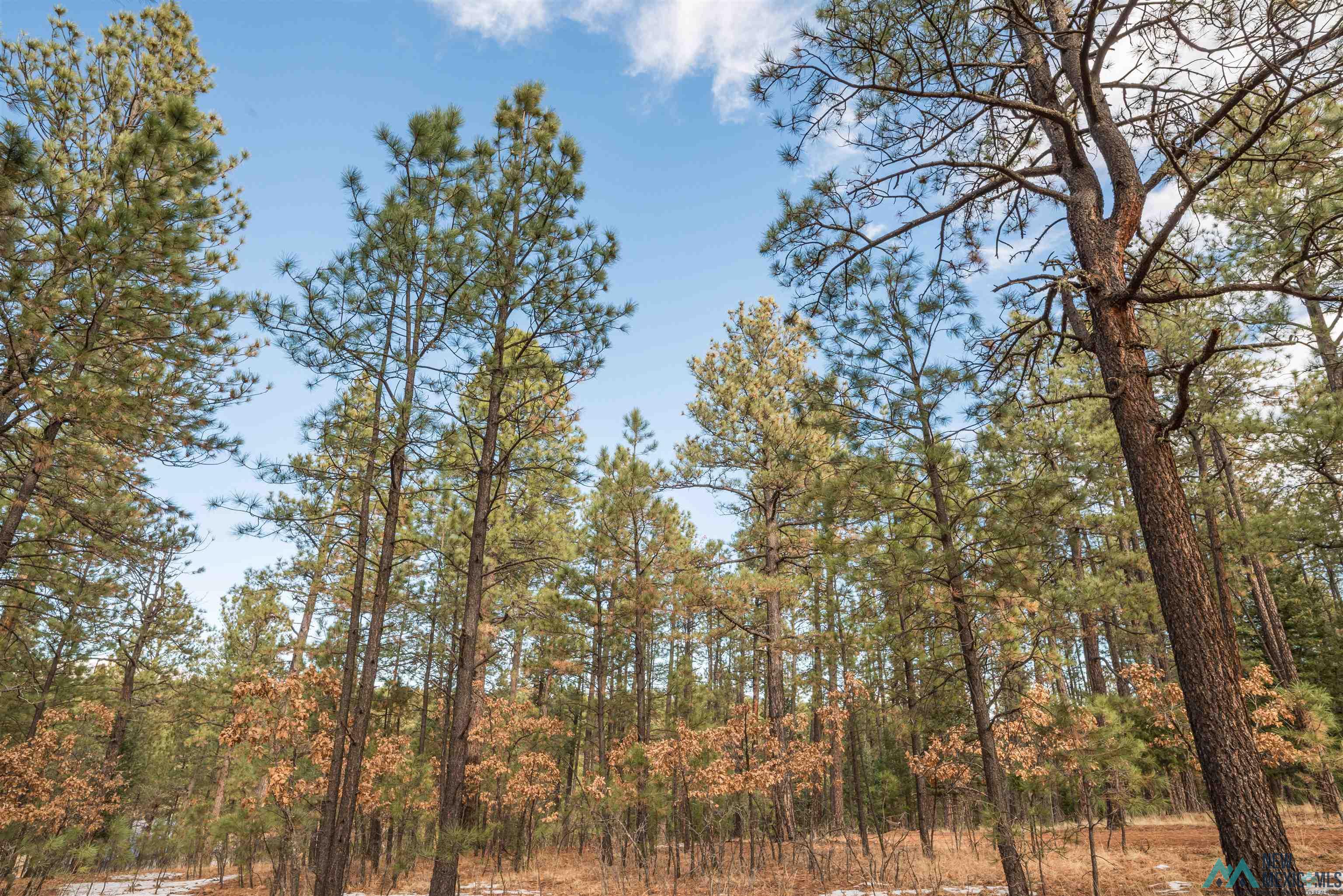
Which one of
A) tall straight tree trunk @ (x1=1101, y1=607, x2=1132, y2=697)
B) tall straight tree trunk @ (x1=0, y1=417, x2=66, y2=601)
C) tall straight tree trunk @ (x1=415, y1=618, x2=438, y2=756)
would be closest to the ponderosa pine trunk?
tall straight tree trunk @ (x1=0, y1=417, x2=66, y2=601)

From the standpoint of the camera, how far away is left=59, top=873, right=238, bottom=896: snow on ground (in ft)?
44.3

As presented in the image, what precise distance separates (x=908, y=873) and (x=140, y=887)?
2022 cm

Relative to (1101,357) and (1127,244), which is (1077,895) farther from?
(1127,244)

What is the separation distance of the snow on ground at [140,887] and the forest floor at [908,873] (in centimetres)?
10

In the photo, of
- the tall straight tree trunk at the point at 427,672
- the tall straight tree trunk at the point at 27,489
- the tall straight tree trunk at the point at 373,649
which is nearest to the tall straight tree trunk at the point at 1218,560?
the tall straight tree trunk at the point at 373,649

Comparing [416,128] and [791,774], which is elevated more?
[416,128]

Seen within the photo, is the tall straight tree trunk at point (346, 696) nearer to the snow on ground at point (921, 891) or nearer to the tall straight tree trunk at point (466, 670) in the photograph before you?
the tall straight tree trunk at point (466, 670)

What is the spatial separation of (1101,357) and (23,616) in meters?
19.1

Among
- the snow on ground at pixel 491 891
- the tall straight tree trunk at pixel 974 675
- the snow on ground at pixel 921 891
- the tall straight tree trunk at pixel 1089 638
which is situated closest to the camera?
the tall straight tree trunk at pixel 974 675

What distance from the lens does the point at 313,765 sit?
439 inches

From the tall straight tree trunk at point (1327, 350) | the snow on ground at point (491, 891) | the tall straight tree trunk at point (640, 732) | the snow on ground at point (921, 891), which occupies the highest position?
the tall straight tree trunk at point (1327, 350)

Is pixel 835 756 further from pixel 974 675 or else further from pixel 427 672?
pixel 974 675

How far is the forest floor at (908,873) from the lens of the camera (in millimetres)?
7852

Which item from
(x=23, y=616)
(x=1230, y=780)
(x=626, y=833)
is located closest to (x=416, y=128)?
(x=1230, y=780)
